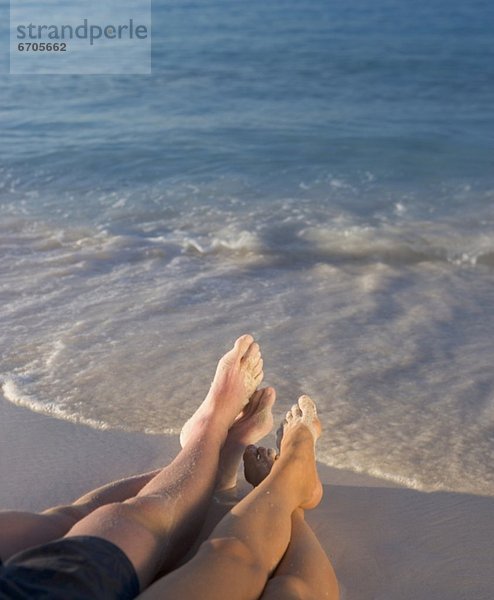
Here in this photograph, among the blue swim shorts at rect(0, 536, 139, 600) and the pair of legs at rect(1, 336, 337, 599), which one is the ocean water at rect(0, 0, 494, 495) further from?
the blue swim shorts at rect(0, 536, 139, 600)

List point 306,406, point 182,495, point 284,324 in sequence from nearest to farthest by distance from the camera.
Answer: point 182,495 → point 306,406 → point 284,324

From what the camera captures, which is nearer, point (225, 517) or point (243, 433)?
point (225, 517)

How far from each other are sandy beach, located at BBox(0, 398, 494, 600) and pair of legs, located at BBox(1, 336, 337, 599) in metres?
0.18

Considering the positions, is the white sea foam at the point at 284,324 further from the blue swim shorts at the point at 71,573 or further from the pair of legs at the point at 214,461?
the blue swim shorts at the point at 71,573

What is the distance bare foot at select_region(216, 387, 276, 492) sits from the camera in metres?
2.52

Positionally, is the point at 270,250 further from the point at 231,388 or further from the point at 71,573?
the point at 71,573

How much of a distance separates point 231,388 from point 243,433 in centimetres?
14

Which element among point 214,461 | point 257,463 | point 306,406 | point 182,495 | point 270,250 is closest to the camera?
point 182,495

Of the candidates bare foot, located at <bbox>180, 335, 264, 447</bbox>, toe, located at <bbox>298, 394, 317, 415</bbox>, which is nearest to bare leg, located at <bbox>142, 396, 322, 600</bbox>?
toe, located at <bbox>298, 394, 317, 415</bbox>

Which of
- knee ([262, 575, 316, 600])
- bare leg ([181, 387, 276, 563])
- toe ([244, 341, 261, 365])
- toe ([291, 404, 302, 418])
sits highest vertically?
toe ([244, 341, 261, 365])

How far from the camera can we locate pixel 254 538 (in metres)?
1.97

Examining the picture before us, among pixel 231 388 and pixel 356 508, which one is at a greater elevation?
pixel 231 388

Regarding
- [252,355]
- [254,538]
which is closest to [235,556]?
[254,538]

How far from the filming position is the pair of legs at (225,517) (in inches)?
73.2
